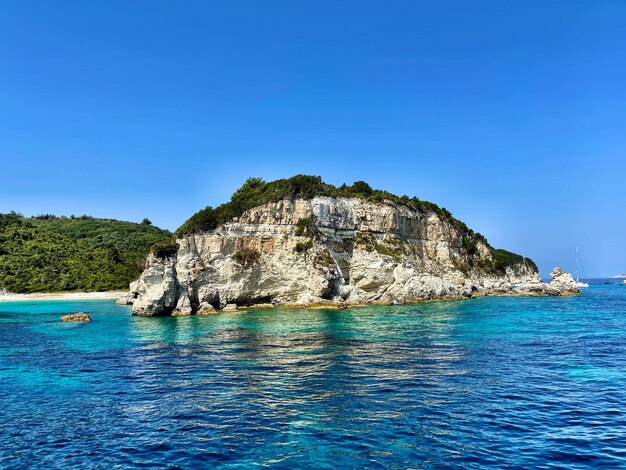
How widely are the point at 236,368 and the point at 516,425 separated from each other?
13.7 meters

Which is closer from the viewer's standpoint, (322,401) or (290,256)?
(322,401)

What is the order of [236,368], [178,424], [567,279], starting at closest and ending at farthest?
[178,424], [236,368], [567,279]

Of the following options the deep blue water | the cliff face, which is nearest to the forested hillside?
the cliff face

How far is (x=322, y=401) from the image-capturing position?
1630 cm

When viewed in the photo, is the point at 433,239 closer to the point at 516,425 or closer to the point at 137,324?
the point at 137,324

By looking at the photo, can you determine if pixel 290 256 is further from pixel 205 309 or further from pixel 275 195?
pixel 205 309

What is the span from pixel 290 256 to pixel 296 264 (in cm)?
156

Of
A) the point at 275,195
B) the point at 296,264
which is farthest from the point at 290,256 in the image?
the point at 275,195

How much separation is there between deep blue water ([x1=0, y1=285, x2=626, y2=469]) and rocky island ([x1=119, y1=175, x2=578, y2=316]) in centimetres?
2540

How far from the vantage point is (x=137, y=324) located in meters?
45.9

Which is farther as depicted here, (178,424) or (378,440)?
(178,424)

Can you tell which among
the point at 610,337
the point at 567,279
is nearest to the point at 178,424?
the point at 610,337

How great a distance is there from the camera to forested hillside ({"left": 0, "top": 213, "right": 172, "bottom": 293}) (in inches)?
3986

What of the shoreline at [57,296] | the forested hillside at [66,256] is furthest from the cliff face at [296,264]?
the forested hillside at [66,256]
